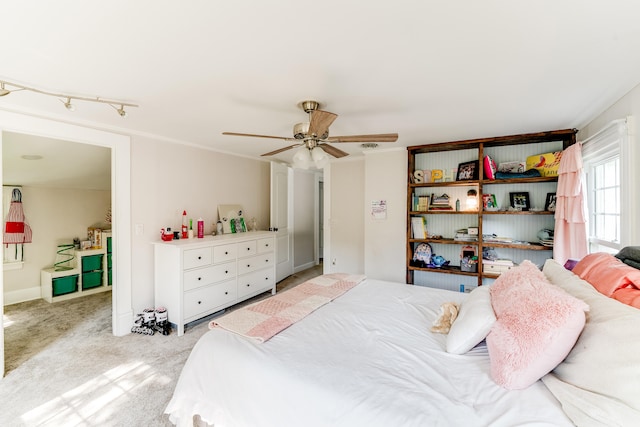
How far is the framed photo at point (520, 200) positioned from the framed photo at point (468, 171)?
51 cm

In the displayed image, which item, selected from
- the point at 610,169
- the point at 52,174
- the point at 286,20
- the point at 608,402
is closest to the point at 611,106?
the point at 610,169

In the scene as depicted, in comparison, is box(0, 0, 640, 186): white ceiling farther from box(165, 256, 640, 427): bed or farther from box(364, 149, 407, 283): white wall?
box(364, 149, 407, 283): white wall

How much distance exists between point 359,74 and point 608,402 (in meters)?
1.84

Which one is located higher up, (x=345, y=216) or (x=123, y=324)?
(x=345, y=216)

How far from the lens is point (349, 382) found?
1154mm

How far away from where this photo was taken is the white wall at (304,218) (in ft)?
18.1

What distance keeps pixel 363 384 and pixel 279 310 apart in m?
0.87

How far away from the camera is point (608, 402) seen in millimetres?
852

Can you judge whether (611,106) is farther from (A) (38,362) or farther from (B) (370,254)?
(A) (38,362)

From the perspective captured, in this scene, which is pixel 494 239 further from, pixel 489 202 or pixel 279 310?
pixel 279 310

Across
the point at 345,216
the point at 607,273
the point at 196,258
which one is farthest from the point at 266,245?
the point at 607,273

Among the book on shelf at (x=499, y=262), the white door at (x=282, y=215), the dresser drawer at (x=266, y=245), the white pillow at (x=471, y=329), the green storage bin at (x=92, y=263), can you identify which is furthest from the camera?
the white door at (x=282, y=215)

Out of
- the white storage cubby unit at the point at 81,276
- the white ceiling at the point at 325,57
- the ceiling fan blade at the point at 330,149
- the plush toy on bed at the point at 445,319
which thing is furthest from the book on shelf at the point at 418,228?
the white storage cubby unit at the point at 81,276

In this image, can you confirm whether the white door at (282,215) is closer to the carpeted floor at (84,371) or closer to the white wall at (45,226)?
the carpeted floor at (84,371)
